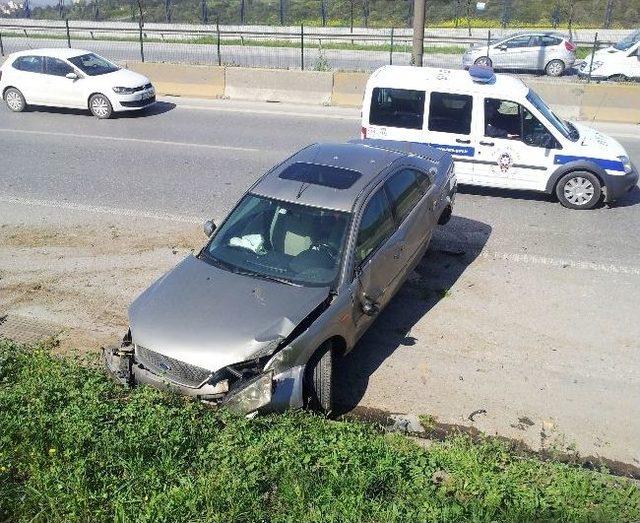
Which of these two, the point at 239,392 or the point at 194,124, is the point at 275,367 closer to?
the point at 239,392

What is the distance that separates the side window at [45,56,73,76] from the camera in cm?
1667

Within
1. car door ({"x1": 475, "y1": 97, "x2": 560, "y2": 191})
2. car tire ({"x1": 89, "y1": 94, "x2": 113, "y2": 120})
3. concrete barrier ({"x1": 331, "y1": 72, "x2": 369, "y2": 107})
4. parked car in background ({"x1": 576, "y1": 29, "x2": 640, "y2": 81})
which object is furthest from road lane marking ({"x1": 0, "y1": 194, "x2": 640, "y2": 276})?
parked car in background ({"x1": 576, "y1": 29, "x2": 640, "y2": 81})

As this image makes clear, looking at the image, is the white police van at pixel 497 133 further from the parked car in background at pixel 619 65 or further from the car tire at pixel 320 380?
the parked car in background at pixel 619 65

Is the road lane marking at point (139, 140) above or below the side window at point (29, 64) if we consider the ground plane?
below

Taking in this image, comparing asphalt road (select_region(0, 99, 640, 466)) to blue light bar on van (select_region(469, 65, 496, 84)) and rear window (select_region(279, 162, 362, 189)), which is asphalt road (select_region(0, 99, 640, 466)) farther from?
blue light bar on van (select_region(469, 65, 496, 84))

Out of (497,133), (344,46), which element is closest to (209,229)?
(497,133)

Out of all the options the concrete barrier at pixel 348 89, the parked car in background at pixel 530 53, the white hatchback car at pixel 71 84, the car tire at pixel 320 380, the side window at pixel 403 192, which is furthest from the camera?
the parked car in background at pixel 530 53

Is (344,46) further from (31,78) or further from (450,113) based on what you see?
(450,113)

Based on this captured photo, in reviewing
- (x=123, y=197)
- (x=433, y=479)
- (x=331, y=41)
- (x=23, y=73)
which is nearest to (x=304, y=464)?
(x=433, y=479)

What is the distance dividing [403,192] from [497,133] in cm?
386

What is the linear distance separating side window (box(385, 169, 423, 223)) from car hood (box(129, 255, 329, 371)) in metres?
1.67

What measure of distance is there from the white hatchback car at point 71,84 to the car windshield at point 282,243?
11327mm

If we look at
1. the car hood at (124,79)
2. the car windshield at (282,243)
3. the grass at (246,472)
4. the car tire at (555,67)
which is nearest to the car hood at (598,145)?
the car windshield at (282,243)

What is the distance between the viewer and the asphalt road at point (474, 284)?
5.96 metres
